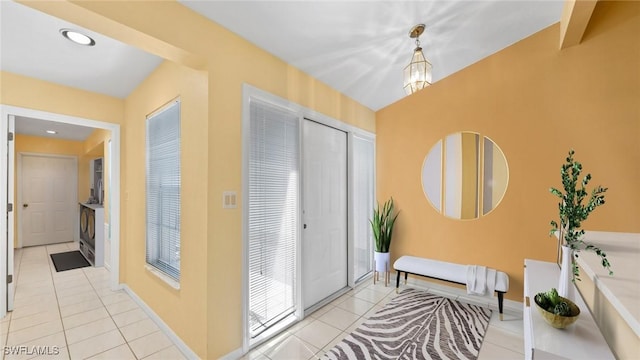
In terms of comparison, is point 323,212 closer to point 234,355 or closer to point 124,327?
point 234,355

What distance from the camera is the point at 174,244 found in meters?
2.26

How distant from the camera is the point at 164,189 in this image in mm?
2393

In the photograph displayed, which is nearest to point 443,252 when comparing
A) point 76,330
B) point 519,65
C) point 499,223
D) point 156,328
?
point 499,223

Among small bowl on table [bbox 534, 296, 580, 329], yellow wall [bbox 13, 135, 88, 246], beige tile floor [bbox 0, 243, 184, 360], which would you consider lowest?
beige tile floor [bbox 0, 243, 184, 360]

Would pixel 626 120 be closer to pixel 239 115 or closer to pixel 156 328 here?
pixel 239 115

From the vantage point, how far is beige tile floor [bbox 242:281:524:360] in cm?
202

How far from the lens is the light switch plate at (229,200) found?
1.86 m

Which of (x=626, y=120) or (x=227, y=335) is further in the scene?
(x=626, y=120)

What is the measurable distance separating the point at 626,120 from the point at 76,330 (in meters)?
5.32

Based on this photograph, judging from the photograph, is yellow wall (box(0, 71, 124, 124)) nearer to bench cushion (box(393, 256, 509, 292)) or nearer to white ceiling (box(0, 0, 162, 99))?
white ceiling (box(0, 0, 162, 99))

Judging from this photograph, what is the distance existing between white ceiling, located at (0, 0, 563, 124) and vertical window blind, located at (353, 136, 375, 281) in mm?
994

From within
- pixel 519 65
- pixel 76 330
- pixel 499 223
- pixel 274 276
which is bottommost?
pixel 76 330

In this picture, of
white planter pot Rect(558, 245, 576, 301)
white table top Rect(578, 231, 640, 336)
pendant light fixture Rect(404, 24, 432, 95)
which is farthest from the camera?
pendant light fixture Rect(404, 24, 432, 95)

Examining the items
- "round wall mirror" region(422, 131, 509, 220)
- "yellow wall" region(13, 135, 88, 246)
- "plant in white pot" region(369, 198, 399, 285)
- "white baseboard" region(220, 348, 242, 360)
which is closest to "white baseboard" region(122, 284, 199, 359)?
"white baseboard" region(220, 348, 242, 360)
